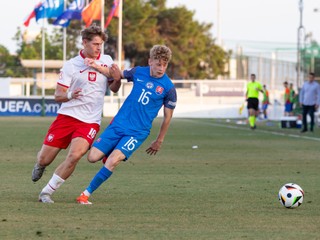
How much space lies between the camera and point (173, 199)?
12.9 meters

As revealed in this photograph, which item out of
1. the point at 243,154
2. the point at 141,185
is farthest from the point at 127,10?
the point at 141,185

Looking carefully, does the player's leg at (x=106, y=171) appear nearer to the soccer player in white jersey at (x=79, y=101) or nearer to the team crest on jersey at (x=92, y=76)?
the soccer player in white jersey at (x=79, y=101)

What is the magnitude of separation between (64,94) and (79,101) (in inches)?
8.6

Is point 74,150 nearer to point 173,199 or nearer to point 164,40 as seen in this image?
point 173,199

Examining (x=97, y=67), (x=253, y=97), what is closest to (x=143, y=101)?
(x=97, y=67)

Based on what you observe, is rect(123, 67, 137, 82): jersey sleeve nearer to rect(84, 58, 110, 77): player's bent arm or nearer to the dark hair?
rect(84, 58, 110, 77): player's bent arm

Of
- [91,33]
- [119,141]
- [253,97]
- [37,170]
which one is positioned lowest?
[253,97]

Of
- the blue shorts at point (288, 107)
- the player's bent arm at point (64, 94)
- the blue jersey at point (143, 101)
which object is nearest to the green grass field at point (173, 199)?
the blue jersey at point (143, 101)

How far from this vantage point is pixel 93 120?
12.5 metres

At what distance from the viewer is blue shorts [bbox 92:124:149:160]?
40.0ft

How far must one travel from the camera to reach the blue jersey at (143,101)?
40.2 feet

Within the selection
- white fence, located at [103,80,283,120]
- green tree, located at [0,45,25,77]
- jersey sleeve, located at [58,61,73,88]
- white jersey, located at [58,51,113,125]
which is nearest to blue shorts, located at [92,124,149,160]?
white jersey, located at [58,51,113,125]

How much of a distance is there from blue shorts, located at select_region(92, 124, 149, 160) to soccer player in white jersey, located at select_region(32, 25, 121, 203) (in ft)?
0.73

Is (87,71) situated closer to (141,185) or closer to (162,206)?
(162,206)
